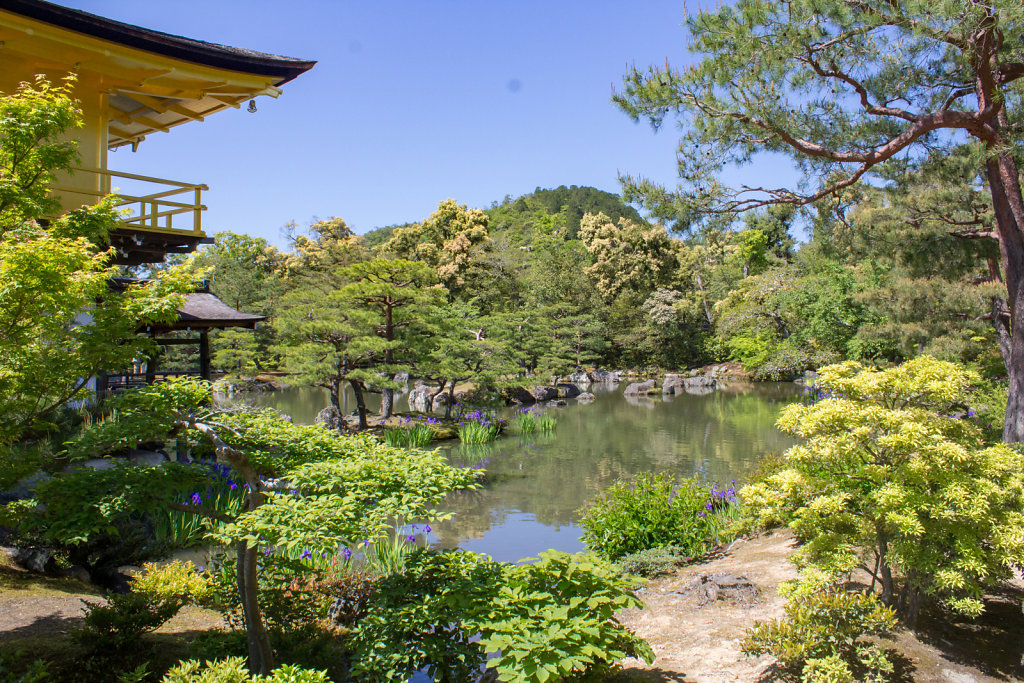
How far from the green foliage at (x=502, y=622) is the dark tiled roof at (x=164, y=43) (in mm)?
5732

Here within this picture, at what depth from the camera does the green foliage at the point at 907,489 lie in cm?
321

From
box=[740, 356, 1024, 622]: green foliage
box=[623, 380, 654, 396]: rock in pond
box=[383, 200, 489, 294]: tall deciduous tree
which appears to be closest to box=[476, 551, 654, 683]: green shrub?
box=[740, 356, 1024, 622]: green foliage

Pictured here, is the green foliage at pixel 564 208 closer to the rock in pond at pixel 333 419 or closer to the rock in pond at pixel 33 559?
the rock in pond at pixel 333 419

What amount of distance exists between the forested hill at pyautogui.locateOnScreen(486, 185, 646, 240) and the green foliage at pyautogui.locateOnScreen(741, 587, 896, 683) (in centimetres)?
3837

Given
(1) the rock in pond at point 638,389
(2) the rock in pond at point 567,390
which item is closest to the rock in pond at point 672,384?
(1) the rock in pond at point 638,389

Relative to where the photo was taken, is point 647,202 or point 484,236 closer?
point 647,202

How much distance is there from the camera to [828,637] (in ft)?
10.1

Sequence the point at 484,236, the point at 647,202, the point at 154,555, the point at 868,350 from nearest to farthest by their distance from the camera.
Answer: the point at 154,555 → the point at 647,202 → the point at 868,350 → the point at 484,236

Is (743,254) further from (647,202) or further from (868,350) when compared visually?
(647,202)

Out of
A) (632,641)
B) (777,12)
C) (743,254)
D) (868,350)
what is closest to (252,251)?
(743,254)

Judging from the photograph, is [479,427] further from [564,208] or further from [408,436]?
[564,208]

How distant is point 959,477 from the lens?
3.30 meters

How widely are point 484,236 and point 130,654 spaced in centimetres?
2157

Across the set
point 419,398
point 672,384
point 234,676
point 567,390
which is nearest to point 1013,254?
point 234,676
